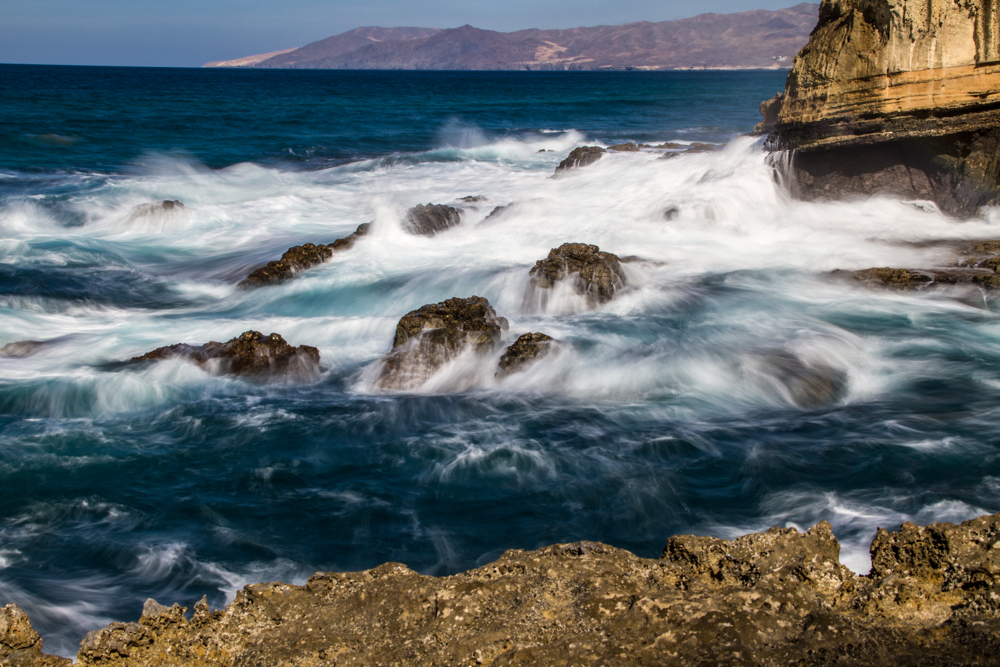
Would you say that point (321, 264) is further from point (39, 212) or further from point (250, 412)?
point (39, 212)

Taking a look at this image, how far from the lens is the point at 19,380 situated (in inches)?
315

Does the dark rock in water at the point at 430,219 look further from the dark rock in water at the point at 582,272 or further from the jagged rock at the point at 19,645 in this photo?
the jagged rock at the point at 19,645

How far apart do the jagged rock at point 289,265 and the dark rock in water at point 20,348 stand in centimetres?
322

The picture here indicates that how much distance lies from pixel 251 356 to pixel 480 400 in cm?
270

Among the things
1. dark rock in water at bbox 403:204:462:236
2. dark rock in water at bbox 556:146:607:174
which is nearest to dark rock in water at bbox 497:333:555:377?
dark rock in water at bbox 403:204:462:236

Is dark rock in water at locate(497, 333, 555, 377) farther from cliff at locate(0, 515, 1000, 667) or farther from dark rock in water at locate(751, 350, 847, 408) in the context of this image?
cliff at locate(0, 515, 1000, 667)

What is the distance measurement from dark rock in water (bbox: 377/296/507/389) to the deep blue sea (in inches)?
10.2

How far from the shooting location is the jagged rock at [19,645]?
2650 millimetres

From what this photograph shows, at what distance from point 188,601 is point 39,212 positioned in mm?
15958

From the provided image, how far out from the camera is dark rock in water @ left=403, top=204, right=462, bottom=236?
46.0 ft

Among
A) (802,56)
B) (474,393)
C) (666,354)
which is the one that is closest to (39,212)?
(474,393)

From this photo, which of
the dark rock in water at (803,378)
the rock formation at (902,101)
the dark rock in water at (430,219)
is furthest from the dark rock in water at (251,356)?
the rock formation at (902,101)

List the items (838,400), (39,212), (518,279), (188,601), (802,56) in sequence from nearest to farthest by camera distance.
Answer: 1. (188,601)
2. (838,400)
3. (518,279)
4. (802,56)
5. (39,212)

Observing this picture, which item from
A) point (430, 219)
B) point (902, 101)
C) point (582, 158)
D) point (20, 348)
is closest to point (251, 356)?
point (20, 348)
